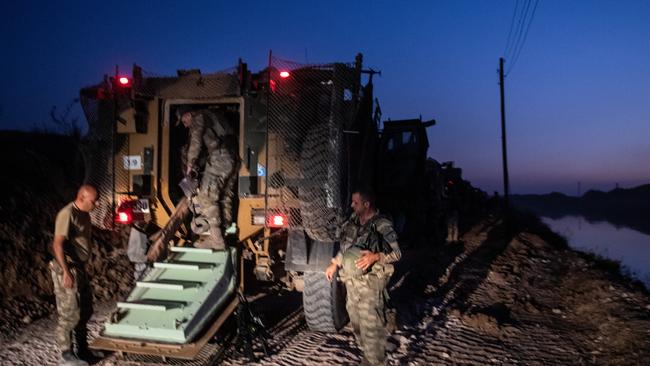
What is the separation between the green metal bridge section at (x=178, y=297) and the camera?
4.46 m

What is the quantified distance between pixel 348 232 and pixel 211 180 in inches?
80.3

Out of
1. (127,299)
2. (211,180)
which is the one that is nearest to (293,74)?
(211,180)

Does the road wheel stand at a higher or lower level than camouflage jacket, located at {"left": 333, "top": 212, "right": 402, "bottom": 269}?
lower

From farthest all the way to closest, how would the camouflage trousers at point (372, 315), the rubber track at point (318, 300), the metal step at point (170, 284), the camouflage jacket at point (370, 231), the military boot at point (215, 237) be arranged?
1. the military boot at point (215, 237)
2. the rubber track at point (318, 300)
3. the metal step at point (170, 284)
4. the camouflage trousers at point (372, 315)
5. the camouflage jacket at point (370, 231)

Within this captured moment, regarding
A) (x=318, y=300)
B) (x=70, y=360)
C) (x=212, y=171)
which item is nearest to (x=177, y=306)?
(x=70, y=360)

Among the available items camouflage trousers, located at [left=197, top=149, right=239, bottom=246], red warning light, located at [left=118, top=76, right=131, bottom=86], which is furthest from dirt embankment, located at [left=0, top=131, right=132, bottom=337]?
red warning light, located at [left=118, top=76, right=131, bottom=86]

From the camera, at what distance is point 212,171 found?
19.1 ft

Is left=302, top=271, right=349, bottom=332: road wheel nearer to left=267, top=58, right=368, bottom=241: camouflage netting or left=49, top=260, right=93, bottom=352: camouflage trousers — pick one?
left=267, top=58, right=368, bottom=241: camouflage netting

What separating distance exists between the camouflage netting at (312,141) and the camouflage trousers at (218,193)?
603mm

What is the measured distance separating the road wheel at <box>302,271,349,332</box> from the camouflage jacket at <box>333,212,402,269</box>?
964 mm

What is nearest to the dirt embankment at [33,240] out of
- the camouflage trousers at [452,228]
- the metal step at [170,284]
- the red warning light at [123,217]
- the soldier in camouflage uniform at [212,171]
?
the red warning light at [123,217]

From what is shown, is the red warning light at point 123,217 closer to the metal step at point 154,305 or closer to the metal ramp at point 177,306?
the metal ramp at point 177,306

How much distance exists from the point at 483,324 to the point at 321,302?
7.86 feet

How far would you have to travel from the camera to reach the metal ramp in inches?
173
